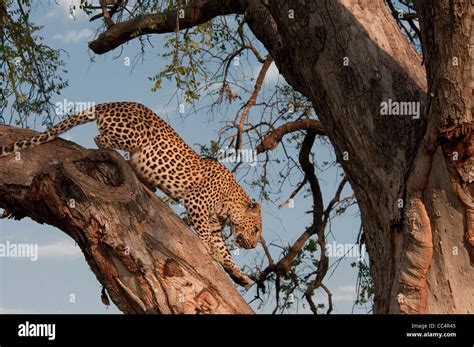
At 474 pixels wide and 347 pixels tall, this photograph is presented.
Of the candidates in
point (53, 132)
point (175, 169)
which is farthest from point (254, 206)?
point (53, 132)

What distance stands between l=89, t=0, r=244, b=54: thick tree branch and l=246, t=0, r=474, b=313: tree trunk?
2567mm

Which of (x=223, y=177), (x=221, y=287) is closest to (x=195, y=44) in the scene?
(x=223, y=177)

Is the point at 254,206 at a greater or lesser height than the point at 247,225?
greater

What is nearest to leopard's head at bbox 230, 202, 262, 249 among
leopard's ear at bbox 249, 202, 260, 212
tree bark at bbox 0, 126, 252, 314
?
leopard's ear at bbox 249, 202, 260, 212

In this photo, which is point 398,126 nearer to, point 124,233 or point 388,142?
point 388,142

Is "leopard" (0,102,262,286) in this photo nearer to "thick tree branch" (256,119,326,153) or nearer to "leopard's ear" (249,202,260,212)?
"leopard's ear" (249,202,260,212)

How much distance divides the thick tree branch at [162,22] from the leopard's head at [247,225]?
92.4 inches

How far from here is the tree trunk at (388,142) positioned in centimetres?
505

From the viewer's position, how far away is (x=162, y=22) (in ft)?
29.1

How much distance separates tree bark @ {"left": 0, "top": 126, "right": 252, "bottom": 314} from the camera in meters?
5.58

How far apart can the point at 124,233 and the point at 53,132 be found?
170 cm
